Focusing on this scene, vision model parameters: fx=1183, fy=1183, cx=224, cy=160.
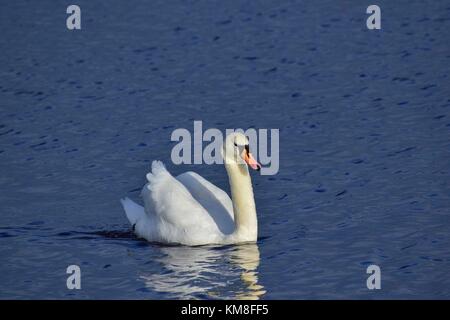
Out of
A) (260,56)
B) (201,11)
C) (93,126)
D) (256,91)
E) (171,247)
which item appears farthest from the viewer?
(201,11)

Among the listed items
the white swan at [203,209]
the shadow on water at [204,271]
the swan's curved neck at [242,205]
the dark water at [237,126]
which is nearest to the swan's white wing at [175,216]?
the white swan at [203,209]

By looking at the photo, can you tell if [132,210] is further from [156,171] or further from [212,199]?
[212,199]

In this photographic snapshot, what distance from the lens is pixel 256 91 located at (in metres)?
25.3

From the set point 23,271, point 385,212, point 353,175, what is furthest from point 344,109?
point 23,271

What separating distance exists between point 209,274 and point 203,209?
69.6 inches

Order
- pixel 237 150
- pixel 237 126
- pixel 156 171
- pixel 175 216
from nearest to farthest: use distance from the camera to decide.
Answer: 1. pixel 237 150
2. pixel 175 216
3. pixel 156 171
4. pixel 237 126

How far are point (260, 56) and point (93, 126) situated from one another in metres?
5.49

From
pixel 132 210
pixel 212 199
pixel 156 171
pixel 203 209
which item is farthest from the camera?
pixel 132 210

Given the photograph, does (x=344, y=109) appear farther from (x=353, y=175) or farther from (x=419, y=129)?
(x=353, y=175)

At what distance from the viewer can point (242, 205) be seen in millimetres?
17922

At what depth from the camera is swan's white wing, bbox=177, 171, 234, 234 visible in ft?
60.5

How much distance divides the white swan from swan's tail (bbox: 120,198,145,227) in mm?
174

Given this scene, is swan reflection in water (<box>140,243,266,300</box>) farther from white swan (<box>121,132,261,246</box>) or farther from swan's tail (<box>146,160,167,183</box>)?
swan's tail (<box>146,160,167,183</box>)

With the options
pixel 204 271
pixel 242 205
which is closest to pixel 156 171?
pixel 242 205
